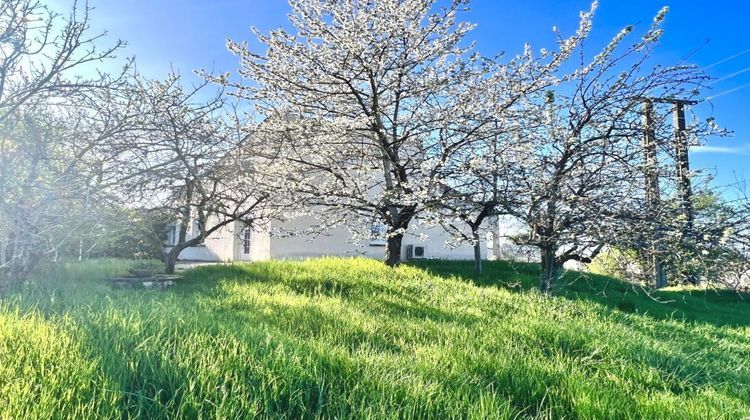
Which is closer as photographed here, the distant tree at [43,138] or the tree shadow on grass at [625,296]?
the distant tree at [43,138]

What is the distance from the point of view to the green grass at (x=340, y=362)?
2.22 metres

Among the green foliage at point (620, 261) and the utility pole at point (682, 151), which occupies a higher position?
the utility pole at point (682, 151)

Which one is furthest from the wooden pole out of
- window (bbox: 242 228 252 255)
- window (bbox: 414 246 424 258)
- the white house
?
window (bbox: 242 228 252 255)

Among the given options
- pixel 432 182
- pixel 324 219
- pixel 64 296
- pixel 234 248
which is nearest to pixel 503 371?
pixel 64 296

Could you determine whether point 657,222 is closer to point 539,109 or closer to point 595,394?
point 539,109

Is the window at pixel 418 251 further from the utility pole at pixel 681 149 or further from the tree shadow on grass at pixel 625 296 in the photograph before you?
the utility pole at pixel 681 149

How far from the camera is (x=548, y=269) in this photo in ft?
23.4

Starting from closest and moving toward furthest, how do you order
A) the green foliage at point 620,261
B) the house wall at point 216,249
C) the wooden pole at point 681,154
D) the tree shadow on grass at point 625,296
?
the green foliage at point 620,261 < the wooden pole at point 681,154 < the tree shadow on grass at point 625,296 < the house wall at point 216,249

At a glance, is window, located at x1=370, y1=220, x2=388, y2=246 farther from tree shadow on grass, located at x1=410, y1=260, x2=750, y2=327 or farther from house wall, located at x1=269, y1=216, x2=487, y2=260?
tree shadow on grass, located at x1=410, y1=260, x2=750, y2=327

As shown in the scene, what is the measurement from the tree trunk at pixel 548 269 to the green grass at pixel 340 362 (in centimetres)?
131

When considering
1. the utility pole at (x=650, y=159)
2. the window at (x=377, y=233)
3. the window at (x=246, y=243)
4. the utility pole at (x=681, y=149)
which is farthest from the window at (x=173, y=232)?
the utility pole at (x=681, y=149)

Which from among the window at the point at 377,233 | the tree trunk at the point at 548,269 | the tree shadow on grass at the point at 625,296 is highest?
the window at the point at 377,233

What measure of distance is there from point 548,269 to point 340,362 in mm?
5188

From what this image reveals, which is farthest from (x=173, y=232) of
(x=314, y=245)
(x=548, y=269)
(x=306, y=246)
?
(x=548, y=269)
